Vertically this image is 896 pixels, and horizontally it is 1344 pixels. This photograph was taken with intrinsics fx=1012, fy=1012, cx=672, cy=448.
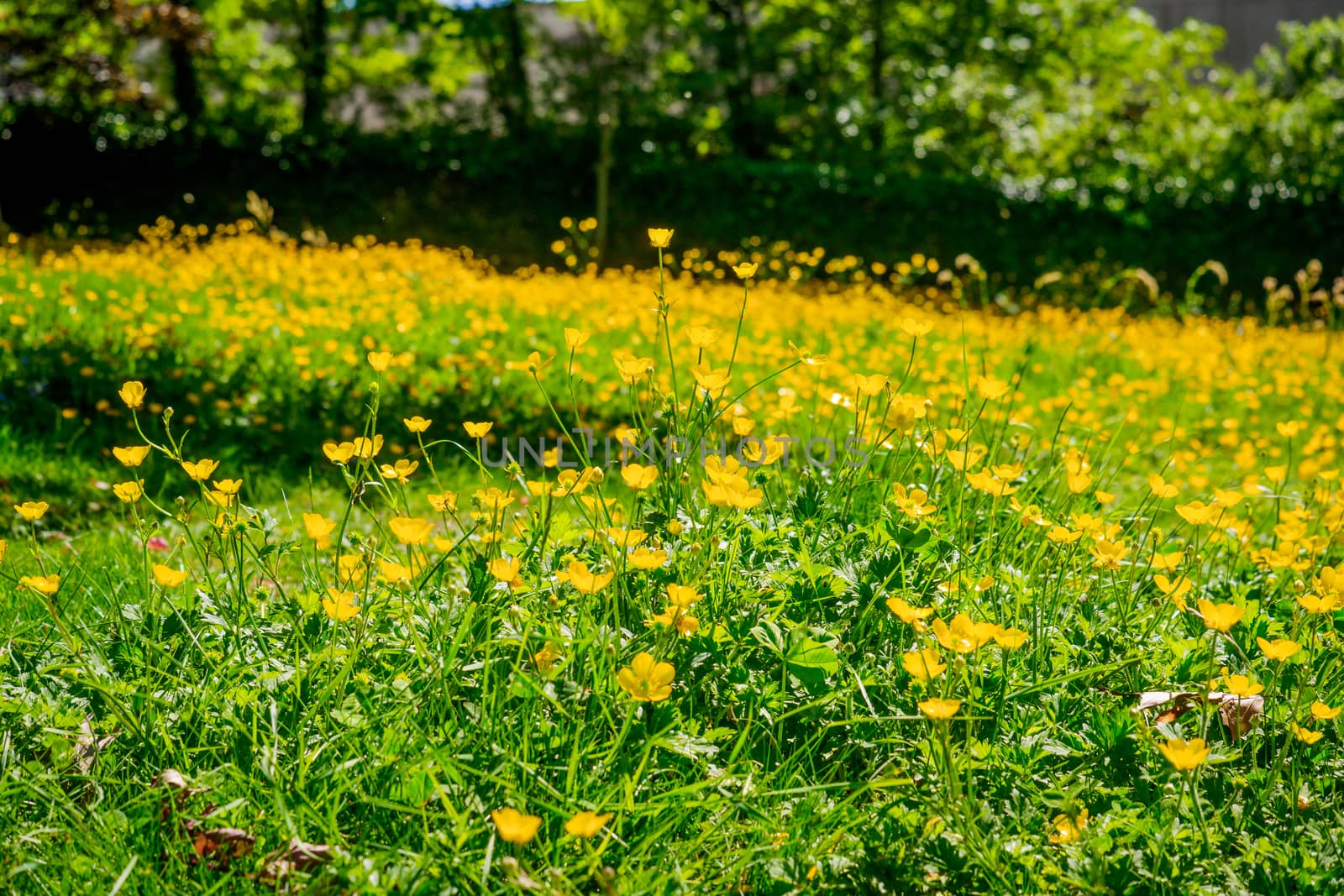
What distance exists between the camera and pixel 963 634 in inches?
59.0

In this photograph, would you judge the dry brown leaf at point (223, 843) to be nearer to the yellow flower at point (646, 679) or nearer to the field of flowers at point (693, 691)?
the field of flowers at point (693, 691)

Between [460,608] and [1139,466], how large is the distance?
3.72 metres

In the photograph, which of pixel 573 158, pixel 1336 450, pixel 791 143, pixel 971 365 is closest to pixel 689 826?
pixel 971 365

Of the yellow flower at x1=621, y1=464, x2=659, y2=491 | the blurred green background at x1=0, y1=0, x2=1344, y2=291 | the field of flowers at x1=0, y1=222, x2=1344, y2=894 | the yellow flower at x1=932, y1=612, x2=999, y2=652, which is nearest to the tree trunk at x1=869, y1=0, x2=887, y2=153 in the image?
the blurred green background at x1=0, y1=0, x2=1344, y2=291

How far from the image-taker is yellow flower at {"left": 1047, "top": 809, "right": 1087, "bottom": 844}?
136 centimetres

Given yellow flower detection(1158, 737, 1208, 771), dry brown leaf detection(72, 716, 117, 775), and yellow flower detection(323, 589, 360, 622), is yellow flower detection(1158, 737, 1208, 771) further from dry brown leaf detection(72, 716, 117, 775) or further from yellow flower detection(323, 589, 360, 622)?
dry brown leaf detection(72, 716, 117, 775)

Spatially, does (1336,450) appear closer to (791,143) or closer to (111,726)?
(111,726)

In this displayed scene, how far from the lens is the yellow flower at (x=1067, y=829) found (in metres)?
1.36

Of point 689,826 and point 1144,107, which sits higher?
point 1144,107

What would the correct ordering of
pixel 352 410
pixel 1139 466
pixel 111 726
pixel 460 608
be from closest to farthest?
pixel 111 726 → pixel 460 608 → pixel 352 410 → pixel 1139 466

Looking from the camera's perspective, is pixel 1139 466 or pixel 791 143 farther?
pixel 791 143

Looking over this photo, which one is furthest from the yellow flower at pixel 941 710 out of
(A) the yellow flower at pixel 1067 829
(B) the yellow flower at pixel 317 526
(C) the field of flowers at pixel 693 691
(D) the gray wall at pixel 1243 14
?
(D) the gray wall at pixel 1243 14

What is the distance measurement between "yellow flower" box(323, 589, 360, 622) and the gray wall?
2990cm

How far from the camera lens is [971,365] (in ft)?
17.5
